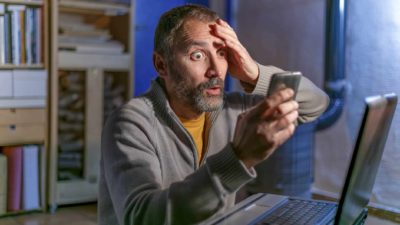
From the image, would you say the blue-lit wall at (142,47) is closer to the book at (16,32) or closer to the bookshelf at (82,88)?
the bookshelf at (82,88)

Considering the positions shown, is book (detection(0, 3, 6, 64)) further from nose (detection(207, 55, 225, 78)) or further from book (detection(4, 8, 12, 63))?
nose (detection(207, 55, 225, 78))

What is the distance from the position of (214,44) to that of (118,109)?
6.6 inches

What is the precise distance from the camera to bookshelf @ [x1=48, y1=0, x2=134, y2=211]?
2324mm

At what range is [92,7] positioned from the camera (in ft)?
7.77

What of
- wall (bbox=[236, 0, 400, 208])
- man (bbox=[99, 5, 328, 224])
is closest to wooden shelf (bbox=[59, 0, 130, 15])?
wall (bbox=[236, 0, 400, 208])

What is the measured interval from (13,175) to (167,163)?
168 centimetres

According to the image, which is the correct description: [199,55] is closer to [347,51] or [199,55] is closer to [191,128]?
[191,128]

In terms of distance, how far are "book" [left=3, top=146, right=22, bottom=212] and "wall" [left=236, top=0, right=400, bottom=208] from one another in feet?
4.51

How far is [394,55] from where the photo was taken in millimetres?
1110

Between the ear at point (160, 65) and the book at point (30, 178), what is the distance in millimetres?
1668

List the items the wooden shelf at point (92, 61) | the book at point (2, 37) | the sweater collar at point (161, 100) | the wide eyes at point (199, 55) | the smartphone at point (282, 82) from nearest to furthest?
the smartphone at point (282, 82), the wide eyes at point (199, 55), the sweater collar at point (161, 100), the book at point (2, 37), the wooden shelf at point (92, 61)

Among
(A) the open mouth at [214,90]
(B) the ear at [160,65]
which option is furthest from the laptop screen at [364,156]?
(B) the ear at [160,65]

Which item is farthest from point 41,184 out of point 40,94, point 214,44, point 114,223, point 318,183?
point 214,44

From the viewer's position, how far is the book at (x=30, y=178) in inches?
89.0
